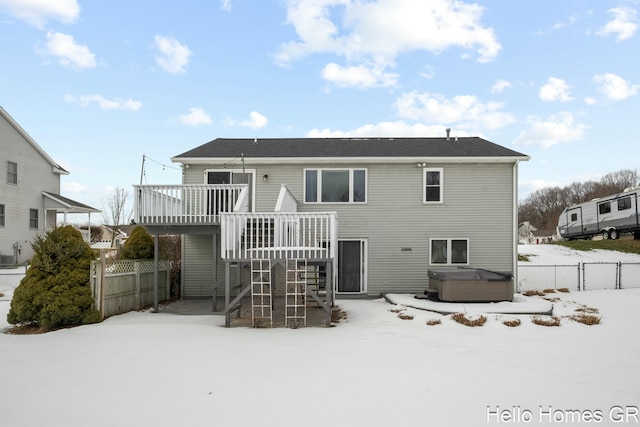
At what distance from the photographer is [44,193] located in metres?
24.3

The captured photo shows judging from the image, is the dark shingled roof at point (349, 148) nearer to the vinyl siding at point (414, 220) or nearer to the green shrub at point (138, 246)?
the vinyl siding at point (414, 220)

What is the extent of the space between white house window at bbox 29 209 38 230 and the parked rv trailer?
31.2m

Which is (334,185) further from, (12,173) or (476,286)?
(12,173)

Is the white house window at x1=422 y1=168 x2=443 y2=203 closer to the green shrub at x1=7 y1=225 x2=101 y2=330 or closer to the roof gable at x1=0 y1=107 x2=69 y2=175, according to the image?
the green shrub at x1=7 y1=225 x2=101 y2=330

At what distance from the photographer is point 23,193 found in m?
22.8

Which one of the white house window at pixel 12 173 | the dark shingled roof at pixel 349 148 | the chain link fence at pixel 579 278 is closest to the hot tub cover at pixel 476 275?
the chain link fence at pixel 579 278

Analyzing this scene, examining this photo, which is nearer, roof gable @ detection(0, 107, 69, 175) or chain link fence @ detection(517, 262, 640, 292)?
chain link fence @ detection(517, 262, 640, 292)

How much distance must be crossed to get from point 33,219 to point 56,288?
1671 centimetres

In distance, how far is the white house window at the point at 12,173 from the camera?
72.5 ft

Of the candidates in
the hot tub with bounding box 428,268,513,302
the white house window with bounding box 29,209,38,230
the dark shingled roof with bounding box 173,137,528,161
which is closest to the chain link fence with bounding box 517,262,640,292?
the hot tub with bounding box 428,268,513,302

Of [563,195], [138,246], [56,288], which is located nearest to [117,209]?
[138,246]

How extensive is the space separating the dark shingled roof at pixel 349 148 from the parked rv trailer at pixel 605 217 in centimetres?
1216

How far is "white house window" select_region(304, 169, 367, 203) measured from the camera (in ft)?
49.2

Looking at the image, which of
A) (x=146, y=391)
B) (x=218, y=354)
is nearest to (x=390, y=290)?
(x=218, y=354)
